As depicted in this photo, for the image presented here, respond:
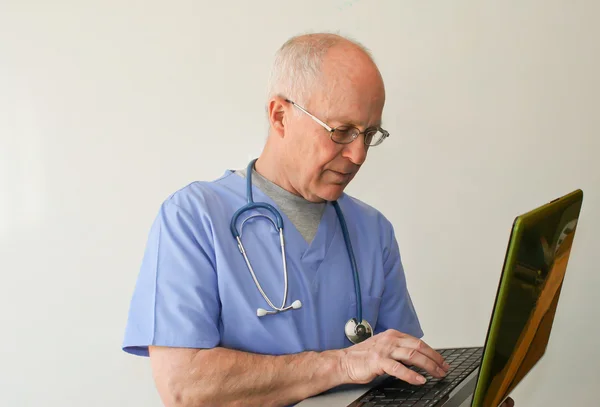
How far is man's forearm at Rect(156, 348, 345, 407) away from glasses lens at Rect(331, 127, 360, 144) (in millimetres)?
385

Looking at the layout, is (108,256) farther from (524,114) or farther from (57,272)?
(524,114)

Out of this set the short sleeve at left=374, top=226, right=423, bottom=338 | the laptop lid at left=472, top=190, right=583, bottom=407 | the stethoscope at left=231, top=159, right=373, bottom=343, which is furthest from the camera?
the short sleeve at left=374, top=226, right=423, bottom=338

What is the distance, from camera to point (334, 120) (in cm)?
137

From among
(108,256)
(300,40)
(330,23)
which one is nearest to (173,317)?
(300,40)

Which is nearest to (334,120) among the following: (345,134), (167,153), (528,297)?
(345,134)

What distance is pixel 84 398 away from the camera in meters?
2.21

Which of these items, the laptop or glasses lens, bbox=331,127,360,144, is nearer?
the laptop

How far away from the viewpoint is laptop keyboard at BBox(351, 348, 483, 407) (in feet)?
3.69

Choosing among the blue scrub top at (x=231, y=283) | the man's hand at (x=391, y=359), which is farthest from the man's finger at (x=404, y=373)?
the blue scrub top at (x=231, y=283)

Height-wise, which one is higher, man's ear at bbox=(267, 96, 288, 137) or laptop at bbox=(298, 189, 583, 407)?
man's ear at bbox=(267, 96, 288, 137)

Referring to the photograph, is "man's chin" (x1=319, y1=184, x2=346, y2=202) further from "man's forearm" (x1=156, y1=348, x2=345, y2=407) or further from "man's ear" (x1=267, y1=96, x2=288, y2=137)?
"man's forearm" (x1=156, y1=348, x2=345, y2=407)

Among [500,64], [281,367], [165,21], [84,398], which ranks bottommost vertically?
[84,398]

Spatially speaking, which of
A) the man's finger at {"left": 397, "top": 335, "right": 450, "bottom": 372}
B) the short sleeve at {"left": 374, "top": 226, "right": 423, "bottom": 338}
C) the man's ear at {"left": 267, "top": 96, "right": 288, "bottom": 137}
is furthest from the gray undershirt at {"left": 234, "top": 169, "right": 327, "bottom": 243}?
the man's finger at {"left": 397, "top": 335, "right": 450, "bottom": 372}

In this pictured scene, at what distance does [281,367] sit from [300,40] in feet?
2.03
